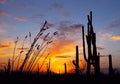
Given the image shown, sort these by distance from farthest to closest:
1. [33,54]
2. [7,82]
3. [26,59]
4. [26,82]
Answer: [26,82] → [7,82] → [33,54] → [26,59]

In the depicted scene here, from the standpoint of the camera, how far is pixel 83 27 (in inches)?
449

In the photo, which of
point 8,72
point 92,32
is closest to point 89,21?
point 92,32

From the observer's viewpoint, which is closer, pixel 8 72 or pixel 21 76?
pixel 21 76

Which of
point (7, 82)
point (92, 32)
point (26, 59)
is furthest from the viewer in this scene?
point (92, 32)

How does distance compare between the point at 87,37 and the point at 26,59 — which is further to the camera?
the point at 87,37

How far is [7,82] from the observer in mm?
3430

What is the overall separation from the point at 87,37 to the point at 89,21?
0.81 meters

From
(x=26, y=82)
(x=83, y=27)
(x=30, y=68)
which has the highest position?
(x=83, y=27)

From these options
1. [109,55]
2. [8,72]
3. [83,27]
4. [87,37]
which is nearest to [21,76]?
[8,72]

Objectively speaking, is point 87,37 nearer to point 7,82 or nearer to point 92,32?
point 92,32

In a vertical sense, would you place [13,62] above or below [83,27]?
below

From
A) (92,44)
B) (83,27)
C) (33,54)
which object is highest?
(83,27)

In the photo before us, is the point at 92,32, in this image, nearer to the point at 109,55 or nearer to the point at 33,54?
the point at 109,55

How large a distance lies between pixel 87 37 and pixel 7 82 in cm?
747
